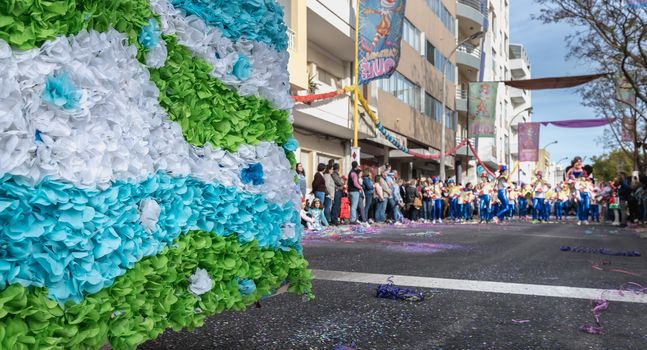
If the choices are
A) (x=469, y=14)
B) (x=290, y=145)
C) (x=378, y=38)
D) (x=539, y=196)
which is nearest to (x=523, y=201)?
(x=539, y=196)

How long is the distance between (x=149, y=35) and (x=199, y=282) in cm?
104

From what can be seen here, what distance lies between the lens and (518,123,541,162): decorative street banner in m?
43.0

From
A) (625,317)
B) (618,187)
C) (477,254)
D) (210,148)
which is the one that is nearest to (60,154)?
(210,148)

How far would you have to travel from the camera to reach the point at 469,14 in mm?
42594

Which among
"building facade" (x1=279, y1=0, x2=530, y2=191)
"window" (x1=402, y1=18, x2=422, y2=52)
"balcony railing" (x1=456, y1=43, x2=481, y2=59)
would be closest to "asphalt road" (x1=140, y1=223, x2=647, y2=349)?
"building facade" (x1=279, y1=0, x2=530, y2=191)

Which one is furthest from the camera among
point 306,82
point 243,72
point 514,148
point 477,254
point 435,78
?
point 514,148

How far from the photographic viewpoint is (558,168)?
443 feet

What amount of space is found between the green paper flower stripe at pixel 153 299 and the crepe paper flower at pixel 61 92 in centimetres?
59

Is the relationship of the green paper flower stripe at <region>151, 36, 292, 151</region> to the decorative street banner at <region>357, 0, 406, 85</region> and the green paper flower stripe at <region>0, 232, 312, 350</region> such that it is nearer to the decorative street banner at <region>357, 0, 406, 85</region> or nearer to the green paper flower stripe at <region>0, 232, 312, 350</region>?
the green paper flower stripe at <region>0, 232, 312, 350</region>

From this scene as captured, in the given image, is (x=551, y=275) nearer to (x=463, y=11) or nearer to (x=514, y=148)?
(x=463, y=11)

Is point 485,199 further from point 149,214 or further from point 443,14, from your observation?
point 443,14

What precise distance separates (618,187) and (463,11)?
25.7m

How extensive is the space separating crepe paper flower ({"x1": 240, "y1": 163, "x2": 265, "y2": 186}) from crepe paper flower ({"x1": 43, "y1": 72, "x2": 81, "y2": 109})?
1.07 metres

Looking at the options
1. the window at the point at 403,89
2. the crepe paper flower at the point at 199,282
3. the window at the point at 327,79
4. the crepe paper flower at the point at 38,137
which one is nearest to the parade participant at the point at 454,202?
the window at the point at 403,89
